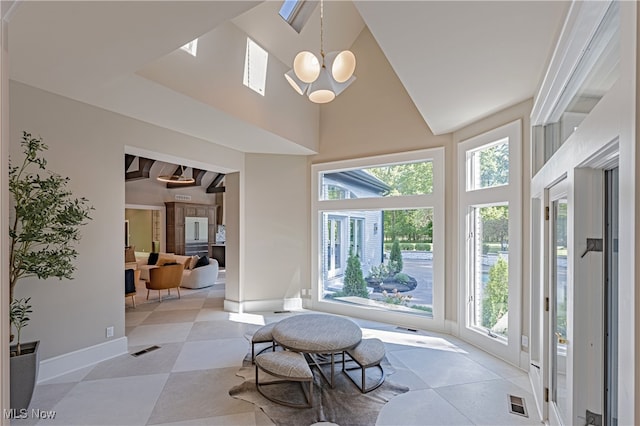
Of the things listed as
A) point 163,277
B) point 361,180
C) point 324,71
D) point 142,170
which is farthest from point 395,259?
point 142,170

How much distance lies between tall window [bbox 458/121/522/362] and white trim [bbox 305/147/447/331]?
0.35 meters

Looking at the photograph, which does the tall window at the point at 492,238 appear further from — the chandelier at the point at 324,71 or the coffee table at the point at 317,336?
the chandelier at the point at 324,71

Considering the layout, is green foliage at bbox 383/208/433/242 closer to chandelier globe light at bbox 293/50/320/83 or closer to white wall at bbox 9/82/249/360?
chandelier globe light at bbox 293/50/320/83

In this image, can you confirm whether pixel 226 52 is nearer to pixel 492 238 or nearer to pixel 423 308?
pixel 492 238

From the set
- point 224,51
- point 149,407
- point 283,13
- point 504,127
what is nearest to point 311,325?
point 149,407

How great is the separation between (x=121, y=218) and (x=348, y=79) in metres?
3.22

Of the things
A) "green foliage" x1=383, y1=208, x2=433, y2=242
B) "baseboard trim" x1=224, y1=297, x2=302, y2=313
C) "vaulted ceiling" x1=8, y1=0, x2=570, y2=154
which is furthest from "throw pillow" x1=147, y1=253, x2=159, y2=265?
"green foliage" x1=383, y1=208, x2=433, y2=242

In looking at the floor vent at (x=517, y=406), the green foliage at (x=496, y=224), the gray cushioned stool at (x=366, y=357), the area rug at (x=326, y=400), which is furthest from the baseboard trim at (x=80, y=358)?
the green foliage at (x=496, y=224)

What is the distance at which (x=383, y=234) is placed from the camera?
5520 mm

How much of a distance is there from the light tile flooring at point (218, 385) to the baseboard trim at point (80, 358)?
0.09m

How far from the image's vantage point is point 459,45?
8.59 ft

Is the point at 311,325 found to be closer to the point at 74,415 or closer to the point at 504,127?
the point at 74,415

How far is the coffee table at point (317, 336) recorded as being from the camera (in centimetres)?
309

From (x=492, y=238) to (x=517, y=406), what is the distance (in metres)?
1.93
